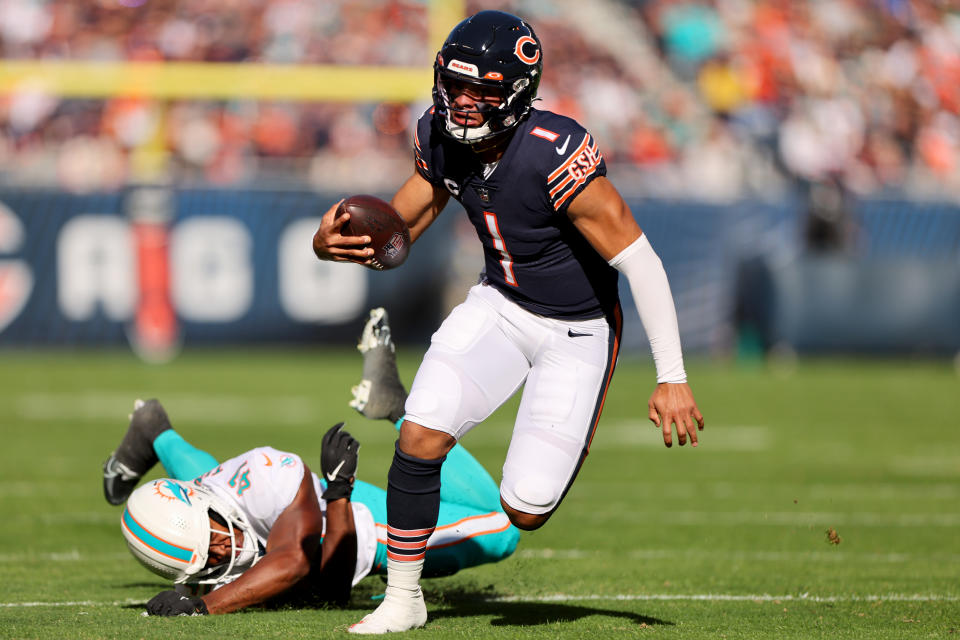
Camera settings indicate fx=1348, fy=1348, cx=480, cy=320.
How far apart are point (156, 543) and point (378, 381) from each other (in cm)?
106

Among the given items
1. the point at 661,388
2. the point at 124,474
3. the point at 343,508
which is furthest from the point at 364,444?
the point at 661,388

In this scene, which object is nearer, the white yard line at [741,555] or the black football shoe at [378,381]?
the black football shoe at [378,381]

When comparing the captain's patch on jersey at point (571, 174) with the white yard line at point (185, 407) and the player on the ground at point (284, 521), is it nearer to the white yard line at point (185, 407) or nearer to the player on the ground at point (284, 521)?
the player on the ground at point (284, 521)

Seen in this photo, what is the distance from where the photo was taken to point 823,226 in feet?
49.2

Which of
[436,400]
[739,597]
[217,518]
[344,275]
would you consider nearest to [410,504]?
[436,400]

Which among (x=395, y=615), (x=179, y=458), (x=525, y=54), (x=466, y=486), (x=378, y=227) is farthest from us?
(x=179, y=458)

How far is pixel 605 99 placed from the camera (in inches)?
690

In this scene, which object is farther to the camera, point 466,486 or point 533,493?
point 466,486

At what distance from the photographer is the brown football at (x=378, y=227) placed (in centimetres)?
438

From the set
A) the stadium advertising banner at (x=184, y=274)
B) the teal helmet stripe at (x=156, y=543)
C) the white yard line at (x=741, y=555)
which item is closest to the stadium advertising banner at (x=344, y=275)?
the stadium advertising banner at (x=184, y=274)

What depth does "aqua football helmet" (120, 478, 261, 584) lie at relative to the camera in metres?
4.31

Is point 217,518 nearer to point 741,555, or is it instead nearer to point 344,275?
point 741,555

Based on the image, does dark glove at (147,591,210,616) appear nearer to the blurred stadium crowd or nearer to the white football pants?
Result: the white football pants

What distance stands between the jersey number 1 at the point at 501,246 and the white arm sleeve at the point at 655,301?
41cm
